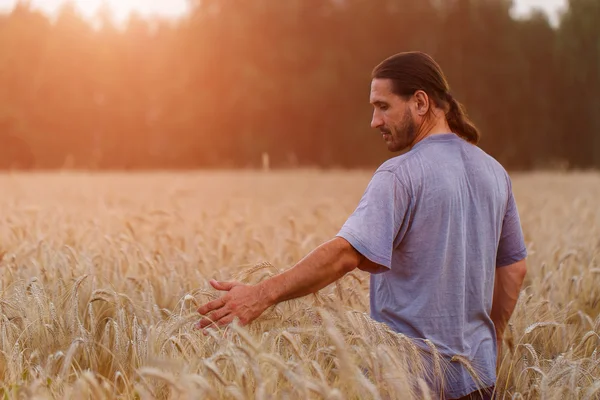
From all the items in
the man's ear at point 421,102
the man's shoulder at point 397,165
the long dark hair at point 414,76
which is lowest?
the man's shoulder at point 397,165

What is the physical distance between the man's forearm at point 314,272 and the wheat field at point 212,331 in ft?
0.39

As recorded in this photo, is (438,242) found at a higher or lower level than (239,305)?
higher

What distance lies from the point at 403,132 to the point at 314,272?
2.24 ft

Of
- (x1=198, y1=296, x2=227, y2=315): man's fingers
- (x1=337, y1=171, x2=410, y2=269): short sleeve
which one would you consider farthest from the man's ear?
(x1=198, y1=296, x2=227, y2=315): man's fingers

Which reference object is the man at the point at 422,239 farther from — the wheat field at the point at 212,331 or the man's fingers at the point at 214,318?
the wheat field at the point at 212,331

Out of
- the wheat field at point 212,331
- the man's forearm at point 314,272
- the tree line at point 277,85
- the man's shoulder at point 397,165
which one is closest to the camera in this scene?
the wheat field at point 212,331

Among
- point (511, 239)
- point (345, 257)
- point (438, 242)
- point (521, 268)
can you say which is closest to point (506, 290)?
point (521, 268)

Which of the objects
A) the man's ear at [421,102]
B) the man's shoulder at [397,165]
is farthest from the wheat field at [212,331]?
the man's ear at [421,102]

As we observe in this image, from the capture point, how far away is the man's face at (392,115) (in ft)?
8.77

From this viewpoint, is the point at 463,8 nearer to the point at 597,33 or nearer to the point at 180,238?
the point at 597,33

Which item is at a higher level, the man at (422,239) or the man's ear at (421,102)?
the man's ear at (421,102)

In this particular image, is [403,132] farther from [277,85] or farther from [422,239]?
[277,85]

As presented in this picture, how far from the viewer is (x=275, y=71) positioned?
34375mm

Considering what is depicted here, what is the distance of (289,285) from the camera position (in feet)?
7.95
